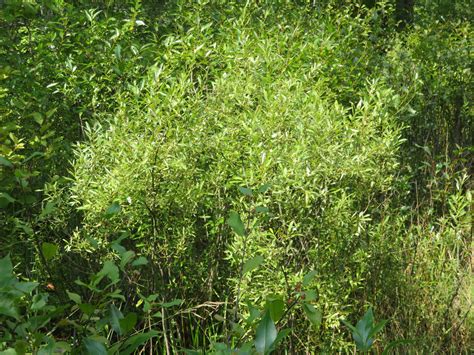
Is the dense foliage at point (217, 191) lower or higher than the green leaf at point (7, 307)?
lower

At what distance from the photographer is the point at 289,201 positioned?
3.44 meters

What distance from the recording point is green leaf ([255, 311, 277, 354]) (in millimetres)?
1518

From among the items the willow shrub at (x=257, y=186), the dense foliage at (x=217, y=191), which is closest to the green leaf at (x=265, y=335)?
the dense foliage at (x=217, y=191)

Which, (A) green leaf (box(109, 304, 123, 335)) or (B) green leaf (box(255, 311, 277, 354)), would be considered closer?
(B) green leaf (box(255, 311, 277, 354))

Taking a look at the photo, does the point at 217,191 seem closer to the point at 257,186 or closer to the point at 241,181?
the point at 241,181

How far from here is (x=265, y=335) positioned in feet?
5.01

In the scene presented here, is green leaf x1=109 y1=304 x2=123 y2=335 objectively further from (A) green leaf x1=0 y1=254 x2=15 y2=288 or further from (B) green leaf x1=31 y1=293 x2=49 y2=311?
(A) green leaf x1=0 y1=254 x2=15 y2=288

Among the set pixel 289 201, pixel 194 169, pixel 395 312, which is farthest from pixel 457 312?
pixel 194 169

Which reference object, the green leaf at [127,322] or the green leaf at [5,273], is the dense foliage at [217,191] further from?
the green leaf at [5,273]

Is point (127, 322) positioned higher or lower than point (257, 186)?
higher

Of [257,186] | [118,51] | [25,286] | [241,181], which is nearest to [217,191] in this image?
[241,181]

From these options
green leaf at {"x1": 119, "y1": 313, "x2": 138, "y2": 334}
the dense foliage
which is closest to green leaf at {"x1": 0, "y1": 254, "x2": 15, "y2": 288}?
green leaf at {"x1": 119, "y1": 313, "x2": 138, "y2": 334}

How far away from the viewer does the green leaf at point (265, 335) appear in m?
1.52

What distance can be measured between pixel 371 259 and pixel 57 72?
2148mm
